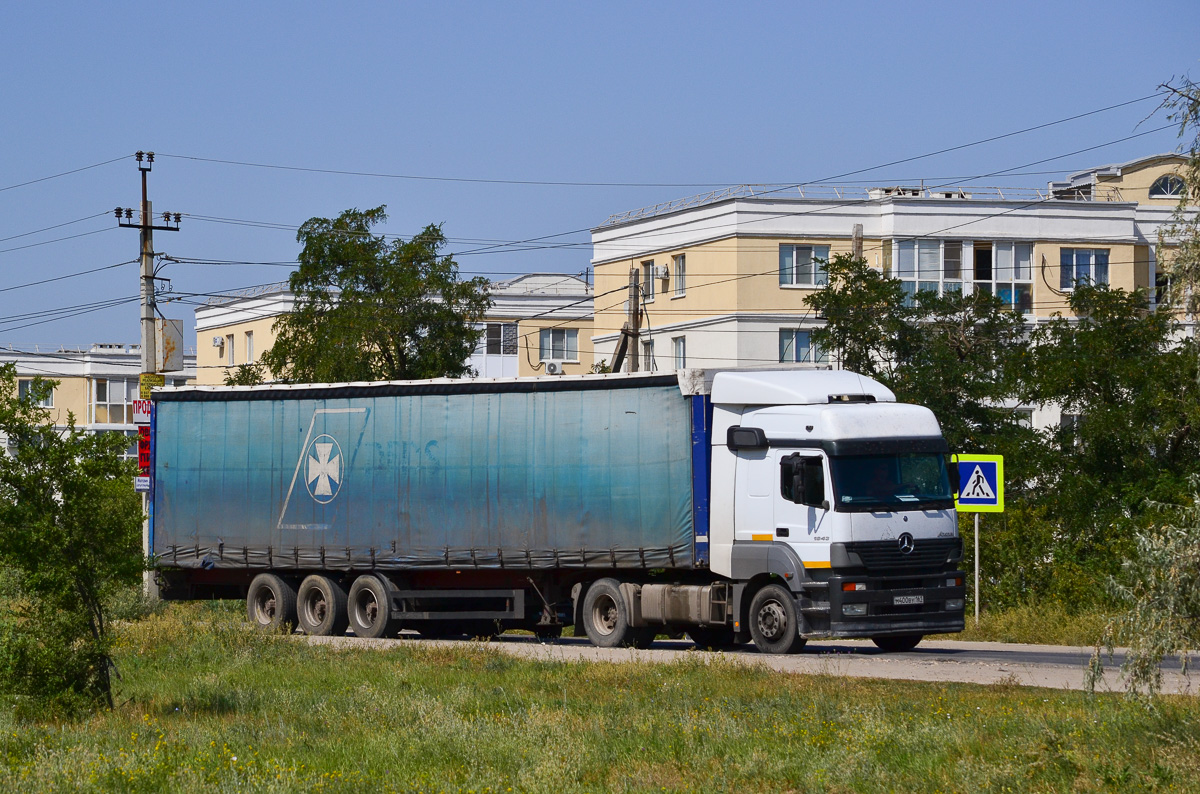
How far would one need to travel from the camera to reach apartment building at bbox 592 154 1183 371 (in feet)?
181

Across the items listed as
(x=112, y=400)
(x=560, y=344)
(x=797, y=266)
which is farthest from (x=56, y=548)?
(x=112, y=400)

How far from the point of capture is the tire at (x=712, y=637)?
72.3ft

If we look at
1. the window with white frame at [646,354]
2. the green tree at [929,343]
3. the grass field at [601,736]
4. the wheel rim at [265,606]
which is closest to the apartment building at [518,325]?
the window with white frame at [646,354]

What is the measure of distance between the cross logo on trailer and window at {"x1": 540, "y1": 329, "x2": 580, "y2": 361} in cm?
5013

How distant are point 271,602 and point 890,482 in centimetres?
1103

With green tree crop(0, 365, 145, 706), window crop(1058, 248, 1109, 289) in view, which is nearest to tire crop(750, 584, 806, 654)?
green tree crop(0, 365, 145, 706)

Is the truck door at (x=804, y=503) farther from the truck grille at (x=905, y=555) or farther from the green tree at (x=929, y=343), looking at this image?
the green tree at (x=929, y=343)

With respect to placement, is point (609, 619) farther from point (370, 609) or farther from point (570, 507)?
point (370, 609)

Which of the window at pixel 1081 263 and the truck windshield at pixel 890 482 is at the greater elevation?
the window at pixel 1081 263

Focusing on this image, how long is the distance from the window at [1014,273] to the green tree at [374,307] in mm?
21084

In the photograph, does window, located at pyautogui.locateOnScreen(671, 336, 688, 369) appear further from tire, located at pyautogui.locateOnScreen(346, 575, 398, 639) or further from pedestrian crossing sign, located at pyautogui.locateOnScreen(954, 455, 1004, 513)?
pedestrian crossing sign, located at pyautogui.locateOnScreen(954, 455, 1004, 513)

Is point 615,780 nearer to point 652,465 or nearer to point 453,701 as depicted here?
point 453,701

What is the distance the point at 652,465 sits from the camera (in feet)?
68.5

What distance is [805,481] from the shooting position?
63.4ft
